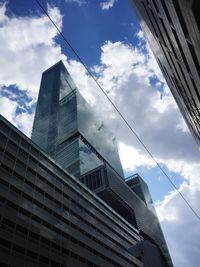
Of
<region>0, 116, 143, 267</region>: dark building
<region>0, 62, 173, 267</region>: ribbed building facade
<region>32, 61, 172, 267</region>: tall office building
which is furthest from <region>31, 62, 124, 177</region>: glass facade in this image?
<region>0, 116, 143, 267</region>: dark building

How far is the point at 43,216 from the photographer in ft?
152

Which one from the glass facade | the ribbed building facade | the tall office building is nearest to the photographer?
the ribbed building facade

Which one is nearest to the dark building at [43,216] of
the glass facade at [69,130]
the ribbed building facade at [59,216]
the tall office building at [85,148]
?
the ribbed building facade at [59,216]

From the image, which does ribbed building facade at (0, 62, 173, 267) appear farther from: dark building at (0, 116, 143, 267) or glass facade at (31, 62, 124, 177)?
glass facade at (31, 62, 124, 177)

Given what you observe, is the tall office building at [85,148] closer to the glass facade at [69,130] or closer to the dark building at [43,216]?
the glass facade at [69,130]

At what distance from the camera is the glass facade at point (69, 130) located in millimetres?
131625

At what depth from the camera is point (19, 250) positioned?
127 feet

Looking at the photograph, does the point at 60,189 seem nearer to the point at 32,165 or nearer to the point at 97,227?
the point at 32,165

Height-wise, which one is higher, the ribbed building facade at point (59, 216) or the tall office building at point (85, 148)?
the tall office building at point (85, 148)

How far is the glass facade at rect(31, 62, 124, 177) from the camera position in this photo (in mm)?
131625

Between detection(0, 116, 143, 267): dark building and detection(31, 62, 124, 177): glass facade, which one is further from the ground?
detection(31, 62, 124, 177): glass facade

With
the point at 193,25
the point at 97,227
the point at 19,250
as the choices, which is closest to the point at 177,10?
the point at 193,25

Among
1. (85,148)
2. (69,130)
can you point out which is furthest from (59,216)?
(69,130)

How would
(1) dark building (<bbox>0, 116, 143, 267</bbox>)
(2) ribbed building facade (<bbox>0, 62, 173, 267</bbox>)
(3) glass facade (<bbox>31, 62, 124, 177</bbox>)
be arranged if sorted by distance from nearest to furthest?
(2) ribbed building facade (<bbox>0, 62, 173, 267</bbox>) < (1) dark building (<bbox>0, 116, 143, 267</bbox>) < (3) glass facade (<bbox>31, 62, 124, 177</bbox>)
